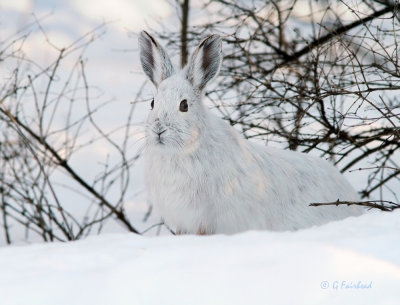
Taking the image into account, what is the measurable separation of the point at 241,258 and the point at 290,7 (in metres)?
3.70

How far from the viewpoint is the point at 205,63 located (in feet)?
11.8

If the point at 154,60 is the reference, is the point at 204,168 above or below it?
below

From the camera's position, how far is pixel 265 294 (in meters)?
1.88

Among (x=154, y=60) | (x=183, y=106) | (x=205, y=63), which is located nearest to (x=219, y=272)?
(x=183, y=106)

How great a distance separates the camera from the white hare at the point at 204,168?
336 centimetres

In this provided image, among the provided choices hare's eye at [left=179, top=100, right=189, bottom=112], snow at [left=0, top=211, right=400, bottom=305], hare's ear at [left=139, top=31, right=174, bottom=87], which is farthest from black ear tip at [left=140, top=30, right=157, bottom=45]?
snow at [left=0, top=211, right=400, bottom=305]

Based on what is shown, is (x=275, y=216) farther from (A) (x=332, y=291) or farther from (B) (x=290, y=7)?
(B) (x=290, y=7)

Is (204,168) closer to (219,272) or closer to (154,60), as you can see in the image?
(154,60)

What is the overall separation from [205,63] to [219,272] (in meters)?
1.86

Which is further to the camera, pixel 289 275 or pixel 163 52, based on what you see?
pixel 163 52

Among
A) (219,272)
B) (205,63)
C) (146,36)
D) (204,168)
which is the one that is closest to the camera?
(219,272)

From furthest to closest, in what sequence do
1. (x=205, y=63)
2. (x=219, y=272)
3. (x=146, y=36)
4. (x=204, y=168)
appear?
(x=146, y=36) → (x=205, y=63) → (x=204, y=168) → (x=219, y=272)

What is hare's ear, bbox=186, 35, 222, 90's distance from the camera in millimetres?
3533

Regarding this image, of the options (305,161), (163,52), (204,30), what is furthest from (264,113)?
(163,52)
